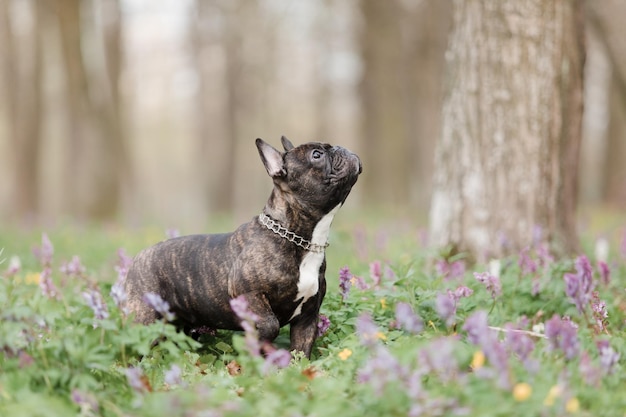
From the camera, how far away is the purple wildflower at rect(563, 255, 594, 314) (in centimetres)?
402

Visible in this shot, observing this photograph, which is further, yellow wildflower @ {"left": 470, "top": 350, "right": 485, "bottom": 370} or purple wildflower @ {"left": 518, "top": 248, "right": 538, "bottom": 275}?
purple wildflower @ {"left": 518, "top": 248, "right": 538, "bottom": 275}

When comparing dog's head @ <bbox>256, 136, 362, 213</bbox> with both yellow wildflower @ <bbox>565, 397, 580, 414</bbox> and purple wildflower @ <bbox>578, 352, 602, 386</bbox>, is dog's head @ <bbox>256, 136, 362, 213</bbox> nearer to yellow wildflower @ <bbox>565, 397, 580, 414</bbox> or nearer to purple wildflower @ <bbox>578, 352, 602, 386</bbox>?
purple wildflower @ <bbox>578, 352, 602, 386</bbox>

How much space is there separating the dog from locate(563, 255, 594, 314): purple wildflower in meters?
1.41

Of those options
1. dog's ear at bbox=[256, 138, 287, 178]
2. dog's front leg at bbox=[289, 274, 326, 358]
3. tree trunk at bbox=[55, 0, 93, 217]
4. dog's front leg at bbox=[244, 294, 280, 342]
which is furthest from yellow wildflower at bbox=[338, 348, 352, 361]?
tree trunk at bbox=[55, 0, 93, 217]

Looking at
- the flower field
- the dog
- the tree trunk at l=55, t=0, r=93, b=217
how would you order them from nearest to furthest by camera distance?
the flower field → the dog → the tree trunk at l=55, t=0, r=93, b=217

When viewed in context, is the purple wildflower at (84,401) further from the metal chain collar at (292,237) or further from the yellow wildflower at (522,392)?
the yellow wildflower at (522,392)

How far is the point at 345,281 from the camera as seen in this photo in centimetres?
514

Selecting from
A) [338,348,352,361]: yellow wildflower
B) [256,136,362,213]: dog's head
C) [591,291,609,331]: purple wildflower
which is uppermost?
[256,136,362,213]: dog's head

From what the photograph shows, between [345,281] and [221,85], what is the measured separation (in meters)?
21.2

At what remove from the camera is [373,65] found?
2203 cm

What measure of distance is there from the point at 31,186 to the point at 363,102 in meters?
10.4

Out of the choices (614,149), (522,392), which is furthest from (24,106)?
(522,392)

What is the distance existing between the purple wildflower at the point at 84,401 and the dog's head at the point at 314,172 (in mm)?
1780

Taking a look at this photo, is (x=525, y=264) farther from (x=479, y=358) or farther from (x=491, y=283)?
(x=479, y=358)
